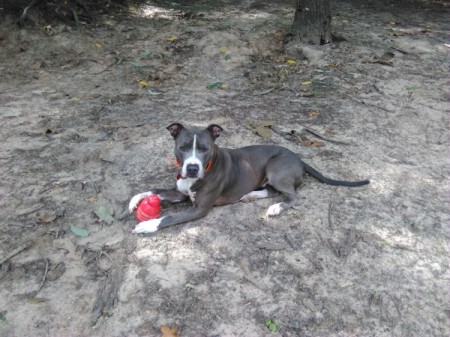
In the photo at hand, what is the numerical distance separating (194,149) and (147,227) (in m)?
0.91

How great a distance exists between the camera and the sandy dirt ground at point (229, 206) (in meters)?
3.56

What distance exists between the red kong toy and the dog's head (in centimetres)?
41

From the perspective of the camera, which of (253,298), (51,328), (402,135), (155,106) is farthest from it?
(155,106)

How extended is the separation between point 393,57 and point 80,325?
8071mm

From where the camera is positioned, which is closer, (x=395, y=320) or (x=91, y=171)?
(x=395, y=320)

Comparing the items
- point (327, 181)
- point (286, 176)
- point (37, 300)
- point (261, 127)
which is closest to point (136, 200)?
point (37, 300)

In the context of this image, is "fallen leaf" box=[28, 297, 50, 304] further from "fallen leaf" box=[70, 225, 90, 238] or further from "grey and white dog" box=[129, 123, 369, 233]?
"grey and white dog" box=[129, 123, 369, 233]

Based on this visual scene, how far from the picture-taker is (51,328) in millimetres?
3393

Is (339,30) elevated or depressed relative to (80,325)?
elevated

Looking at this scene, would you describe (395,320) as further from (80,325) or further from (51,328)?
(51,328)

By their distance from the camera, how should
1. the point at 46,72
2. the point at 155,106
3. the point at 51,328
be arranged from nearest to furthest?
the point at 51,328
the point at 155,106
the point at 46,72

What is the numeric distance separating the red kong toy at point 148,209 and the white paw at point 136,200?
0.10 metres

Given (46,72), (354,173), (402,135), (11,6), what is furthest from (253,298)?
(11,6)

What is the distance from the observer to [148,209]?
4.52m
